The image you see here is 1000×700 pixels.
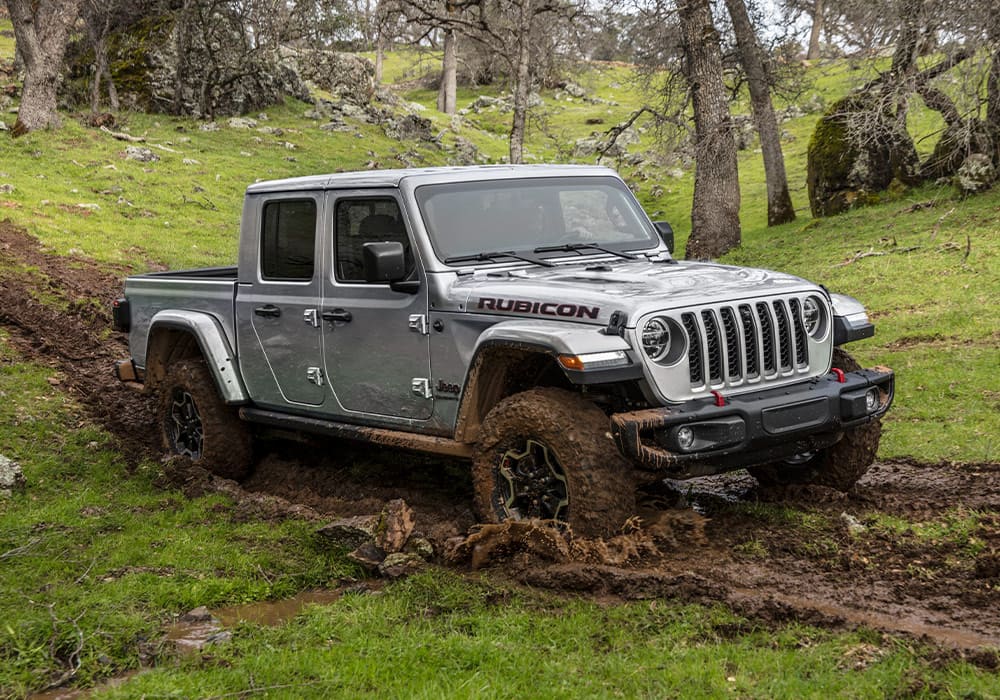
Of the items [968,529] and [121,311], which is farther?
[121,311]

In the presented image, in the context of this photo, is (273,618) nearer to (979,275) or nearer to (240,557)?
(240,557)

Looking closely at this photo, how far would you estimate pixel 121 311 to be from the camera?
28.6 ft

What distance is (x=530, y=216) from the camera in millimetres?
6574

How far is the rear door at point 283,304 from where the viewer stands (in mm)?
6902

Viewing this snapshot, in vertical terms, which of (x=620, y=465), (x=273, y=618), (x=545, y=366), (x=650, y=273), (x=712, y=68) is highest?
(x=712, y=68)

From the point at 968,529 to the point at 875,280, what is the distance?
31.8 feet

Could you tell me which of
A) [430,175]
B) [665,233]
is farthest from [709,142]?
[430,175]

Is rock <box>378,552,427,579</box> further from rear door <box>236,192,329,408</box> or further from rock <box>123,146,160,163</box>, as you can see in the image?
rock <box>123,146,160,163</box>

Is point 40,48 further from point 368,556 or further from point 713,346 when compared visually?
point 713,346

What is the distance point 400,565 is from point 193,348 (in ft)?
12.0

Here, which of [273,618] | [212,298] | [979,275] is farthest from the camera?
[979,275]

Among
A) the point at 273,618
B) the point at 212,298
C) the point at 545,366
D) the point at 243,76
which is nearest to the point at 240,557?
the point at 273,618

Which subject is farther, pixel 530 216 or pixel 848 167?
pixel 848 167

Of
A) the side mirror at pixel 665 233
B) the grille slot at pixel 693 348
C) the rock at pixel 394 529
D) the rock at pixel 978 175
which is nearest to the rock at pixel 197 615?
the rock at pixel 394 529
